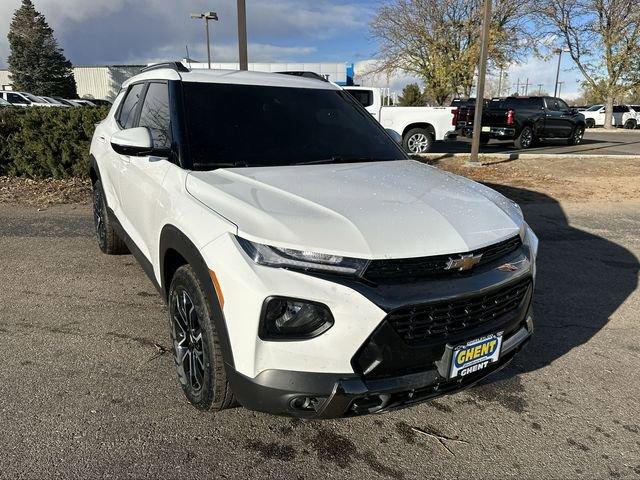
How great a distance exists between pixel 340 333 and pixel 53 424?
166 cm

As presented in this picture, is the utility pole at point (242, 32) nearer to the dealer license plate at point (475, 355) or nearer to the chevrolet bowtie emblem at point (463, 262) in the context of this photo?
the chevrolet bowtie emblem at point (463, 262)

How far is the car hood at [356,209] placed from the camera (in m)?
2.13

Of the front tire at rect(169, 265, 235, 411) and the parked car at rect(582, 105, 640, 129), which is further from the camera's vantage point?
the parked car at rect(582, 105, 640, 129)

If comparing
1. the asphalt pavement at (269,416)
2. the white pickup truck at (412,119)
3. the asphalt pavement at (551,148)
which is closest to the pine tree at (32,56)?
the asphalt pavement at (551,148)

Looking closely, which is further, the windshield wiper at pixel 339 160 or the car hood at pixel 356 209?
the windshield wiper at pixel 339 160

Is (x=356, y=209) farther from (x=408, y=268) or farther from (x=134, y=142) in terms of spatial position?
(x=134, y=142)

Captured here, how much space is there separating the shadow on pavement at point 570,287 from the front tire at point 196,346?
1684mm

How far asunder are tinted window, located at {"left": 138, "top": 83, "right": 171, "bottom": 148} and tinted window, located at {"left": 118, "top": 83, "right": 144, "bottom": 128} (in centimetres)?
28

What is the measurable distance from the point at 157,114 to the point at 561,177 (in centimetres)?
999

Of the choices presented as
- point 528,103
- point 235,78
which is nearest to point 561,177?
point 528,103

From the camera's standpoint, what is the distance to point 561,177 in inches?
437

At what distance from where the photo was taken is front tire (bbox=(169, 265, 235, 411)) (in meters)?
2.31

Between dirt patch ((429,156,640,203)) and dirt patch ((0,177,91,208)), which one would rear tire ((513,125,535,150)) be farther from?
dirt patch ((0,177,91,208))

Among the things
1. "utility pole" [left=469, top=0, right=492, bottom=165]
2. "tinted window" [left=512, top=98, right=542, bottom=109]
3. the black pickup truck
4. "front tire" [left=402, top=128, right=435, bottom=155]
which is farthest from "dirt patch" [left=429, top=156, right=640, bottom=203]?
"tinted window" [left=512, top=98, right=542, bottom=109]
